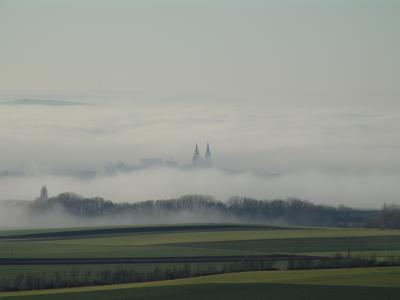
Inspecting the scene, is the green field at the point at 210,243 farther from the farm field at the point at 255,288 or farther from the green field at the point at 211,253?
the farm field at the point at 255,288

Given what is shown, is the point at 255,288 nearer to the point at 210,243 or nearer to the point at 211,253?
the point at 211,253

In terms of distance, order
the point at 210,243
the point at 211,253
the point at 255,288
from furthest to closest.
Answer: the point at 210,243 < the point at 211,253 < the point at 255,288

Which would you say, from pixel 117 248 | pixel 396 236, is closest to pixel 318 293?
pixel 117 248

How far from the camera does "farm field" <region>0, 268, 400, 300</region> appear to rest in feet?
268

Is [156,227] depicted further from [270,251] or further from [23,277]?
[23,277]

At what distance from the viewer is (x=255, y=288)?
280 feet

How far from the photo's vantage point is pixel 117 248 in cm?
13188

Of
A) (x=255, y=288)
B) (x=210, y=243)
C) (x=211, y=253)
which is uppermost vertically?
(x=210, y=243)

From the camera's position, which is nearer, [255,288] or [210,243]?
[255,288]

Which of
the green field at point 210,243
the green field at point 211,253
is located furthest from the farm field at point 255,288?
the green field at point 210,243

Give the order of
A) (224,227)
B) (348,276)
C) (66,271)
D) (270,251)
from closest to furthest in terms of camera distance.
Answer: (348,276)
(66,271)
(270,251)
(224,227)

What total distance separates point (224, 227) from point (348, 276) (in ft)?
260

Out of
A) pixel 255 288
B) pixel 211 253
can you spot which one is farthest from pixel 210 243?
pixel 255 288

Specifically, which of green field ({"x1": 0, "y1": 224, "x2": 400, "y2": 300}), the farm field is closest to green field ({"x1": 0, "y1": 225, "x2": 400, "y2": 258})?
green field ({"x1": 0, "y1": 224, "x2": 400, "y2": 300})
